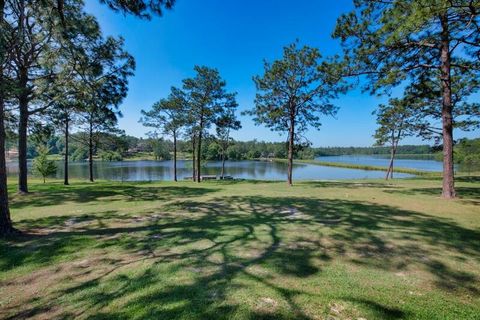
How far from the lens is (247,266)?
332 cm

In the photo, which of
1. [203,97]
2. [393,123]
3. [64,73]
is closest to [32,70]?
[64,73]

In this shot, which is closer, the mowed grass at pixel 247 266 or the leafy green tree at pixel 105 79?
the mowed grass at pixel 247 266

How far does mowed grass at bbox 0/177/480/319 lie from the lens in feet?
7.98

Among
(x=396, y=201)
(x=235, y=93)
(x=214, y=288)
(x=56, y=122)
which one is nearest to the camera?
(x=214, y=288)

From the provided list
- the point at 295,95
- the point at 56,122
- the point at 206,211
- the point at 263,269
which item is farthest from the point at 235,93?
the point at 263,269

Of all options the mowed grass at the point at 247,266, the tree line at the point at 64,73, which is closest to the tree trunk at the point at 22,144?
the tree line at the point at 64,73

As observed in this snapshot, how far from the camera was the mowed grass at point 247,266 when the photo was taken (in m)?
2.43

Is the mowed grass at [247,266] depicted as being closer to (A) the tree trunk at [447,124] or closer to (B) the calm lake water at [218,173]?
(A) the tree trunk at [447,124]

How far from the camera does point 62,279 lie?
3152 millimetres

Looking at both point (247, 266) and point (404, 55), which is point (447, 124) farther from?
point (247, 266)

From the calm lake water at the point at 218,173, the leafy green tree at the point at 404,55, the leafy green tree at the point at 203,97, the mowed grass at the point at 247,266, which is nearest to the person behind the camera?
the mowed grass at the point at 247,266

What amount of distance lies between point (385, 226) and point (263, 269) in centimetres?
333

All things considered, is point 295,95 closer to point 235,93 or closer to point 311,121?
point 311,121

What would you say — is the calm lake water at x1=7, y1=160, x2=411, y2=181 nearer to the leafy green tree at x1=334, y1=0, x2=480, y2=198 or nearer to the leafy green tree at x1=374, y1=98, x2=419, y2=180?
the leafy green tree at x1=374, y1=98, x2=419, y2=180
